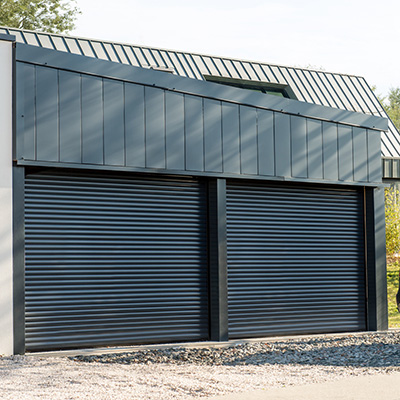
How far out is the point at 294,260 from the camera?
13.7 metres

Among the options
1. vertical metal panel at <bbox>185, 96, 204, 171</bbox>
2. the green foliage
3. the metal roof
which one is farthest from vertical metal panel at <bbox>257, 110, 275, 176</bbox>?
the green foliage

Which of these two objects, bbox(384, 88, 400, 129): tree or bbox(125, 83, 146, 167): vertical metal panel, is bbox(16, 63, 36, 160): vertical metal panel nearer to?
bbox(125, 83, 146, 167): vertical metal panel

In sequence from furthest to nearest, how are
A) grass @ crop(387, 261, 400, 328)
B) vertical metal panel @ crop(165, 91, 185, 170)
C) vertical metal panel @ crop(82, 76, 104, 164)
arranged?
grass @ crop(387, 261, 400, 328)
vertical metal panel @ crop(165, 91, 185, 170)
vertical metal panel @ crop(82, 76, 104, 164)

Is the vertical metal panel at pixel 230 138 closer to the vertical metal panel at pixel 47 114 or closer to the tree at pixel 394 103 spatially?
the vertical metal panel at pixel 47 114

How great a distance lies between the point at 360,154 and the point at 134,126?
5.29 meters

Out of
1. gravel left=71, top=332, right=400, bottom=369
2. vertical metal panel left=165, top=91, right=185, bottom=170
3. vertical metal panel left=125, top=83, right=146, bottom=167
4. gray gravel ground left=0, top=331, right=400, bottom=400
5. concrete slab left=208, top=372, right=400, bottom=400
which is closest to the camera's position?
concrete slab left=208, top=372, right=400, bottom=400

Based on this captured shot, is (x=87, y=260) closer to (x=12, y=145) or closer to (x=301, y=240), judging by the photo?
(x=12, y=145)

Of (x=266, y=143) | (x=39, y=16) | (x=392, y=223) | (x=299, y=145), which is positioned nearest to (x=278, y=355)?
(x=266, y=143)

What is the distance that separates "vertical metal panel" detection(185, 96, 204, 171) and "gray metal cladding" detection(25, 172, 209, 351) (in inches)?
16.6

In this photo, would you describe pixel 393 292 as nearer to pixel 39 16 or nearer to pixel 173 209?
pixel 173 209

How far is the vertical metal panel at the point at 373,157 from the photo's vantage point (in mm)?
14881

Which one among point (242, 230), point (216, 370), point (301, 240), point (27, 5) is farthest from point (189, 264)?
point (27, 5)

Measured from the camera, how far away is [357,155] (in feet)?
48.3

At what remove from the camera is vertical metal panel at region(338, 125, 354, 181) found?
1438 centimetres
